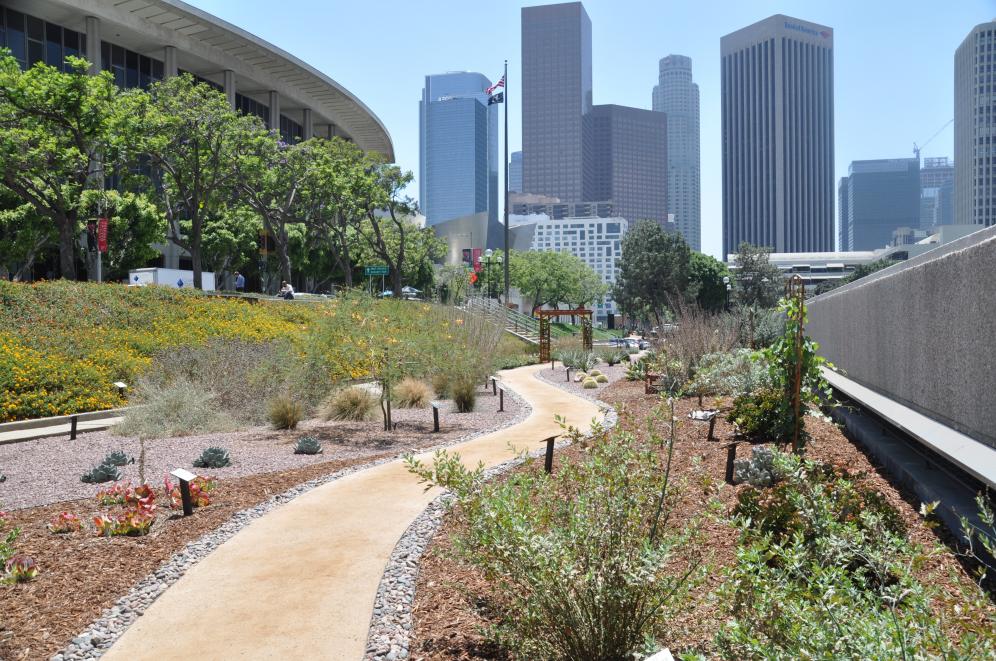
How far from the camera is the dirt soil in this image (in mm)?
4590

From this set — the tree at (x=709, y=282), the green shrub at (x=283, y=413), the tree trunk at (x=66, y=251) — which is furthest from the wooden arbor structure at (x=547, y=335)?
the tree at (x=709, y=282)

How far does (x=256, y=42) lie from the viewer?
4800cm

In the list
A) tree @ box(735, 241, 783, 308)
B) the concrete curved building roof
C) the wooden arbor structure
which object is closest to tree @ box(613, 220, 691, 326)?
tree @ box(735, 241, 783, 308)

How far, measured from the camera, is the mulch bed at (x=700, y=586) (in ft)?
12.8

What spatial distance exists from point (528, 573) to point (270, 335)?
17.9 m

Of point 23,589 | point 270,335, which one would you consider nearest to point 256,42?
point 270,335

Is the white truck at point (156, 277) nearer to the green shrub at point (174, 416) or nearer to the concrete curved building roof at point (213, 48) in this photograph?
the green shrub at point (174, 416)

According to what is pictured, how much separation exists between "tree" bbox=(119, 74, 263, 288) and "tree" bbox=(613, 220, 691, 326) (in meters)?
42.5

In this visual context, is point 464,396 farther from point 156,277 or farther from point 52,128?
point 52,128

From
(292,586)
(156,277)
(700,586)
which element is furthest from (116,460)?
(156,277)

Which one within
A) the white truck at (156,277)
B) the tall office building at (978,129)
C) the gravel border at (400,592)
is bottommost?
the gravel border at (400,592)

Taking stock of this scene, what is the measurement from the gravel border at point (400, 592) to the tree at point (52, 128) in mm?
22036

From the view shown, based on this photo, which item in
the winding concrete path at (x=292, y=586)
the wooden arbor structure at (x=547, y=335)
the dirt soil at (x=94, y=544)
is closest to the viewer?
the winding concrete path at (x=292, y=586)

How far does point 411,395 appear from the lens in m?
16.0
